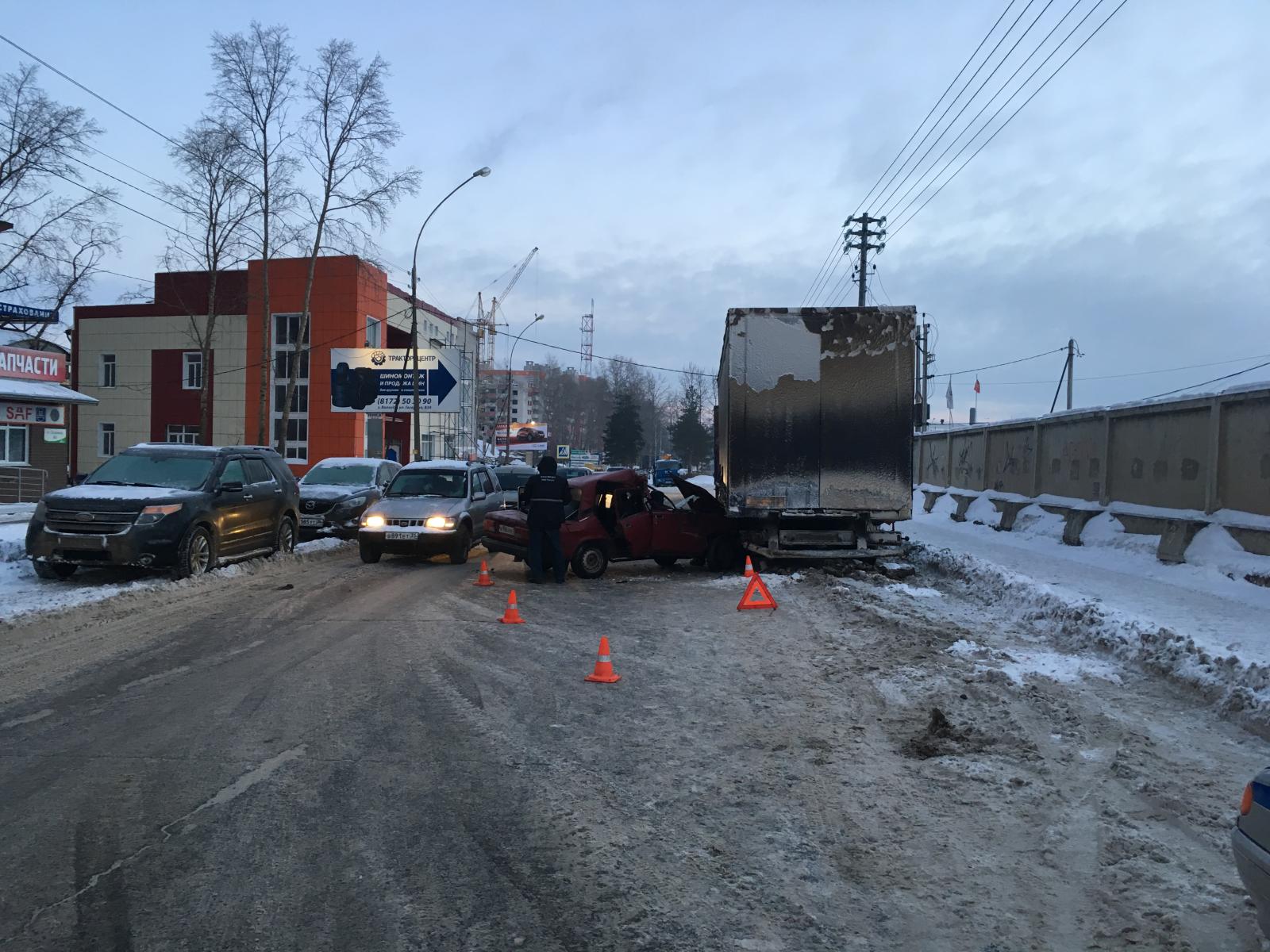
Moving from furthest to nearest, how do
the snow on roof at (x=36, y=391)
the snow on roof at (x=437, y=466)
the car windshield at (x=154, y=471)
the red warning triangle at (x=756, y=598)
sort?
the snow on roof at (x=36, y=391), the snow on roof at (x=437, y=466), the car windshield at (x=154, y=471), the red warning triangle at (x=756, y=598)

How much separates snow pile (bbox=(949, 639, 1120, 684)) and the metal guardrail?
2749 cm

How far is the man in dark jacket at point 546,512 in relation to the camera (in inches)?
514

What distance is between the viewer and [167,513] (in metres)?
11.9

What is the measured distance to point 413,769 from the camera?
5.15 metres

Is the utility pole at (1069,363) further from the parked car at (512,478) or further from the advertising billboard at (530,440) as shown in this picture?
the advertising billboard at (530,440)

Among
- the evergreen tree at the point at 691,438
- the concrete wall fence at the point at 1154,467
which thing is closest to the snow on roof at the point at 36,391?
the concrete wall fence at the point at 1154,467

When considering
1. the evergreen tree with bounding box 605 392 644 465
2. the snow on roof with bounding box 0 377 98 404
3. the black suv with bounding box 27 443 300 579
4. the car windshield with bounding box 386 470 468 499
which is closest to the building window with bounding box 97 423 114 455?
the snow on roof with bounding box 0 377 98 404

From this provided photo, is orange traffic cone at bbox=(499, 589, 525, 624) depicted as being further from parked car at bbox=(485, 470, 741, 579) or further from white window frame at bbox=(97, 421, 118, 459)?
white window frame at bbox=(97, 421, 118, 459)

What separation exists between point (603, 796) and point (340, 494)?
611 inches

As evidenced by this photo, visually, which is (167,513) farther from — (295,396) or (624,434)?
(624,434)

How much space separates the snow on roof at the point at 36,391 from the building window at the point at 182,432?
2518cm

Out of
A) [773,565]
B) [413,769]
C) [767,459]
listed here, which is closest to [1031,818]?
[413,769]

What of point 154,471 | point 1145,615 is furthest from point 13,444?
point 1145,615

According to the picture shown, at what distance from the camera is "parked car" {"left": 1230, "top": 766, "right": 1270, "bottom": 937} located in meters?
2.87
